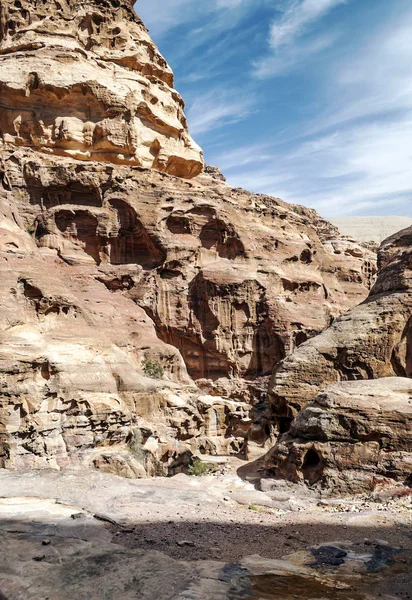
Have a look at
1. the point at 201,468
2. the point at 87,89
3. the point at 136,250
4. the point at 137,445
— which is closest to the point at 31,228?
the point at 136,250

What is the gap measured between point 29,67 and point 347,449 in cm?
4160

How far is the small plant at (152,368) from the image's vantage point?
27.5 metres

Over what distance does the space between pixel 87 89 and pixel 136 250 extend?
593 inches

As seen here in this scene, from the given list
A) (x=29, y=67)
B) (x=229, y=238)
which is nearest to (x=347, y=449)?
(x=229, y=238)

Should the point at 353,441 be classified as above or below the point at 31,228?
below

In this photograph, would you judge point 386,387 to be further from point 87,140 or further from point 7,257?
point 87,140

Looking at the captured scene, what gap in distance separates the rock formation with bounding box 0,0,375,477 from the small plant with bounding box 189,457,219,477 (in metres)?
0.98

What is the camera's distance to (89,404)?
19.5m

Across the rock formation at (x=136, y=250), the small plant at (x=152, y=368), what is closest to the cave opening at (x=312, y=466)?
the rock formation at (x=136, y=250)

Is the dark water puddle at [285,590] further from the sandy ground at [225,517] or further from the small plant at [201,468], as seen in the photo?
the small plant at [201,468]

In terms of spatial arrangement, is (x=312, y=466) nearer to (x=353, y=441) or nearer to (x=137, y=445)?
(x=353, y=441)

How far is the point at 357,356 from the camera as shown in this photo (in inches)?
806

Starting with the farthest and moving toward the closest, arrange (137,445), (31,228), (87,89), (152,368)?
(87,89) < (31,228) < (152,368) < (137,445)

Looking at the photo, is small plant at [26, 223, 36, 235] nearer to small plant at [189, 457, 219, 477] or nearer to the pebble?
small plant at [189, 457, 219, 477]
